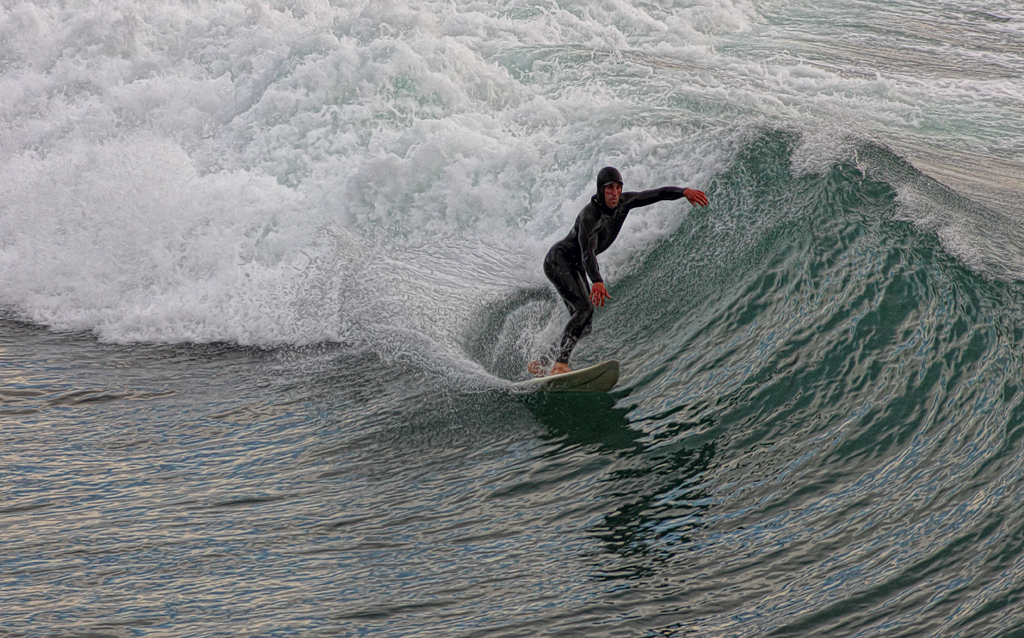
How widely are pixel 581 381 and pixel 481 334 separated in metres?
1.64

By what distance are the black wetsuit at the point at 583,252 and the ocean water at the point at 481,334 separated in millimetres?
541

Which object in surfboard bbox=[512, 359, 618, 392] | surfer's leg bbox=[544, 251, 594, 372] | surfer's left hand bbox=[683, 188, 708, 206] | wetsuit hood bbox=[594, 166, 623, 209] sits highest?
wetsuit hood bbox=[594, 166, 623, 209]

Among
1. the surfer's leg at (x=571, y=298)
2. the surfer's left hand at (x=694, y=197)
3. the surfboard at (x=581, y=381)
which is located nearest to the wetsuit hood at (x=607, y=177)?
the surfer's left hand at (x=694, y=197)

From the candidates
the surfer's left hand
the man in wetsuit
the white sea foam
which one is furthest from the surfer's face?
the white sea foam

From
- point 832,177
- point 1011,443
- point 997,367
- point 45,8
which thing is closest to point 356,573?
point 1011,443

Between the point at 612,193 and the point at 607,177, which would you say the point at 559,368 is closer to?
the point at 612,193

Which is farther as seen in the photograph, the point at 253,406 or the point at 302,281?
the point at 302,281

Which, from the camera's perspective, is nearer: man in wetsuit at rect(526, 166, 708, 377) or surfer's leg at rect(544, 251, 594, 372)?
man in wetsuit at rect(526, 166, 708, 377)

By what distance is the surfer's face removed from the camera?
7.52m

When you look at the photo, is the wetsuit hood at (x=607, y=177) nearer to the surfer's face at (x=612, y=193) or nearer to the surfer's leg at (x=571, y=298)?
the surfer's face at (x=612, y=193)

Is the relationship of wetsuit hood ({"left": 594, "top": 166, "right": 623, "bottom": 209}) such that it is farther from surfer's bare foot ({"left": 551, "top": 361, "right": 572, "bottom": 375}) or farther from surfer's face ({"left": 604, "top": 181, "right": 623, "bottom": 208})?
surfer's bare foot ({"left": 551, "top": 361, "right": 572, "bottom": 375})

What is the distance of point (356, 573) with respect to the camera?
5.50 metres

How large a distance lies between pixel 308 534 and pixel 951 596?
372 cm

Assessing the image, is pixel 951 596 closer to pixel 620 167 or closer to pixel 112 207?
pixel 620 167
